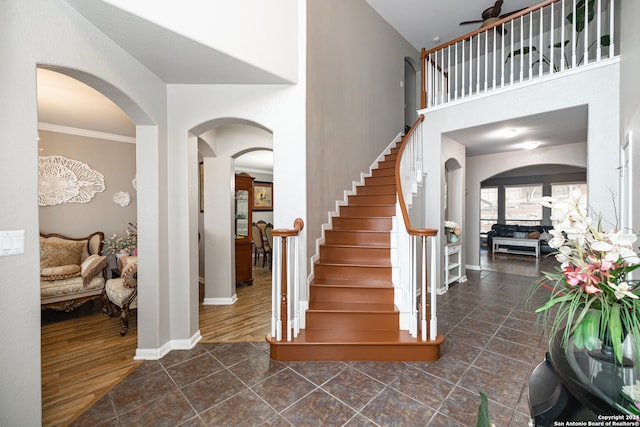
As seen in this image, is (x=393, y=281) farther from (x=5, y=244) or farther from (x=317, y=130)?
(x=5, y=244)

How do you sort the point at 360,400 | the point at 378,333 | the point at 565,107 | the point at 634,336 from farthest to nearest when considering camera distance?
the point at 565,107 < the point at 378,333 < the point at 360,400 < the point at 634,336

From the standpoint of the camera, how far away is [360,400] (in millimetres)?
1880

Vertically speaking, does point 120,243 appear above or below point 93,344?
above

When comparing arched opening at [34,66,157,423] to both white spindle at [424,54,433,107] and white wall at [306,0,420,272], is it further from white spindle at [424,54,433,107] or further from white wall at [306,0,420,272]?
white spindle at [424,54,433,107]

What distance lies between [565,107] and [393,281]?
2.95 meters

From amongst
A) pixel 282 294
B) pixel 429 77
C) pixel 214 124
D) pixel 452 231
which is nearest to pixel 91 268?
pixel 214 124

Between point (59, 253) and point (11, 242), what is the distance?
11.0 ft

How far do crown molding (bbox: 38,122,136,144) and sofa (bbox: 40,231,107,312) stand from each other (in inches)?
64.9

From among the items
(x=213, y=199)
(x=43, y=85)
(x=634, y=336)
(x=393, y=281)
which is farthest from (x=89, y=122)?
(x=634, y=336)

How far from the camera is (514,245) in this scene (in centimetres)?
780

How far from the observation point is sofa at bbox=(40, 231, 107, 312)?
3347mm

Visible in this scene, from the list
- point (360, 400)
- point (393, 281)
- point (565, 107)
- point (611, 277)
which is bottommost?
point (360, 400)

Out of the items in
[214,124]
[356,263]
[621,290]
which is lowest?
[356,263]

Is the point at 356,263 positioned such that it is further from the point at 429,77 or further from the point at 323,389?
the point at 429,77
